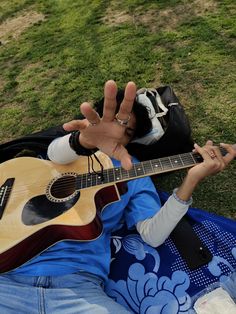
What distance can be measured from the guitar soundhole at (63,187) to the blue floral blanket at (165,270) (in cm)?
46

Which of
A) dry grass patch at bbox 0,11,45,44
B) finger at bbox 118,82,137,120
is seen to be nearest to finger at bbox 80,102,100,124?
finger at bbox 118,82,137,120

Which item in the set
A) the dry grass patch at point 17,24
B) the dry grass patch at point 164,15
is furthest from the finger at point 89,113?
the dry grass patch at point 17,24

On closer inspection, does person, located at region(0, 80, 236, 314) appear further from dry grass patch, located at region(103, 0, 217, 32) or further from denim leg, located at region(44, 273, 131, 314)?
dry grass patch, located at region(103, 0, 217, 32)

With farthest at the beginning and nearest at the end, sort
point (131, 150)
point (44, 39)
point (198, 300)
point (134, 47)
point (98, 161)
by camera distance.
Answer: point (44, 39), point (134, 47), point (131, 150), point (98, 161), point (198, 300)

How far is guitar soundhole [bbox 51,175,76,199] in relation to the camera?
2.31 metres

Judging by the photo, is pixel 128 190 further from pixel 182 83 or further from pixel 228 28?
pixel 228 28

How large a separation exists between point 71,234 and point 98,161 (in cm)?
48

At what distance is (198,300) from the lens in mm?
2086

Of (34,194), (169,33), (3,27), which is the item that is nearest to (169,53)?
(169,33)

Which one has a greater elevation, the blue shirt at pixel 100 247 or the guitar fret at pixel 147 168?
the guitar fret at pixel 147 168

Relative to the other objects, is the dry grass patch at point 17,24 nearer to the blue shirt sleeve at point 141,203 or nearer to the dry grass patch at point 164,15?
the dry grass patch at point 164,15

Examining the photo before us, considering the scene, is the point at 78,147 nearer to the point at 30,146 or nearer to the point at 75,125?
the point at 75,125

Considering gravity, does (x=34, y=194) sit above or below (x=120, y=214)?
above

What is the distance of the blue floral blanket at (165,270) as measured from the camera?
215 cm
